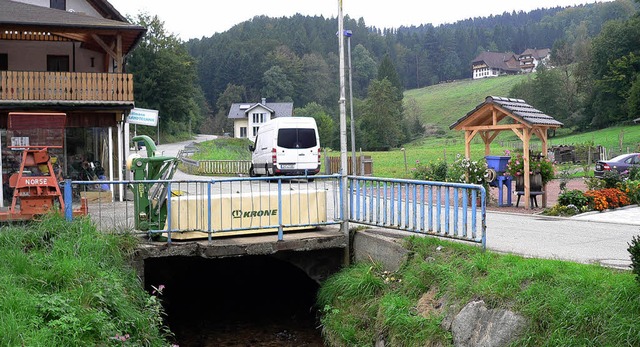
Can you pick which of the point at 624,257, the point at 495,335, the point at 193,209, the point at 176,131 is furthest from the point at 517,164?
the point at 176,131

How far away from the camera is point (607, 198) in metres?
17.3

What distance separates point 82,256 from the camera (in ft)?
31.3

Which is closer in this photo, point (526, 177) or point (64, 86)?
point (526, 177)

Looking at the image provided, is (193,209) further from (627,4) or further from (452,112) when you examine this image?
(627,4)

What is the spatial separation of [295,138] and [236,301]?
47.9 feet

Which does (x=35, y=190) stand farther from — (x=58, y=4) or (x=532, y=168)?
(x=58, y=4)

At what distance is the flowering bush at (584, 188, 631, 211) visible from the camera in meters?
16.9

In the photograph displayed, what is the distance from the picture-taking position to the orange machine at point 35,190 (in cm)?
1167

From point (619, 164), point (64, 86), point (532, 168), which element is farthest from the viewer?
point (619, 164)

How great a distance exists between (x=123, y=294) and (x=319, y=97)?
409 feet

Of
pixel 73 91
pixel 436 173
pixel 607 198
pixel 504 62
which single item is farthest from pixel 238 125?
Result: pixel 504 62

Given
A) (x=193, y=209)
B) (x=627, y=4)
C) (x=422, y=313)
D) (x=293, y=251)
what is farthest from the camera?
(x=627, y=4)

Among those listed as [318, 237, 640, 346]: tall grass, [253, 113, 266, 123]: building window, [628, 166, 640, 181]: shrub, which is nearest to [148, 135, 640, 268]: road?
[318, 237, 640, 346]: tall grass

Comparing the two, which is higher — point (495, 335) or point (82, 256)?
point (82, 256)
